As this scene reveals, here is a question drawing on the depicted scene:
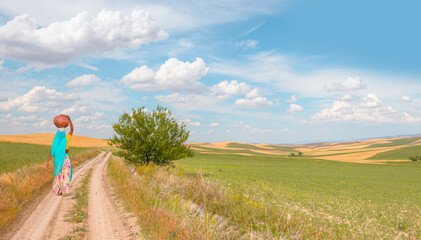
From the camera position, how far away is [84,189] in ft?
49.3

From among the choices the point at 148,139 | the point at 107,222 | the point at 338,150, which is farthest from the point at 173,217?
the point at 338,150

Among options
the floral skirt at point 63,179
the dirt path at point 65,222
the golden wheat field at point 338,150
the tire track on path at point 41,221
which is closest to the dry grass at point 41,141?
the golden wheat field at point 338,150

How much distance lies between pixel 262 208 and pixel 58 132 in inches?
365

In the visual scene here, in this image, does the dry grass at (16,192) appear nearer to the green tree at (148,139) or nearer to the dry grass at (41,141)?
the green tree at (148,139)

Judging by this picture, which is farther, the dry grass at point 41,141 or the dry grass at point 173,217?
the dry grass at point 41,141

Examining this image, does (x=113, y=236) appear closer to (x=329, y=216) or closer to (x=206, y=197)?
(x=206, y=197)

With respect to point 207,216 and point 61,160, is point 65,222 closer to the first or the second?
point 61,160

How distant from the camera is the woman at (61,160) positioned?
12.3m

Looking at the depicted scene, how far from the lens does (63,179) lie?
42.2ft

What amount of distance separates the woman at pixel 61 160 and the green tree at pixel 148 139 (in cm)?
1015

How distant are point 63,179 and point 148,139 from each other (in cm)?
1068

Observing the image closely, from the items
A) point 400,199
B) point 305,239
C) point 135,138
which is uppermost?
point 135,138

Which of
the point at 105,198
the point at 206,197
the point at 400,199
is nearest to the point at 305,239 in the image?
the point at 206,197

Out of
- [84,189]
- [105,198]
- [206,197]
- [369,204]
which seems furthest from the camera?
[369,204]
